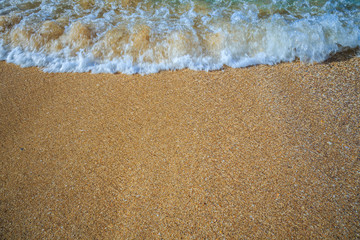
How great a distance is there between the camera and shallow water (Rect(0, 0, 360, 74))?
266 centimetres

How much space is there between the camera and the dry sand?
1.52m

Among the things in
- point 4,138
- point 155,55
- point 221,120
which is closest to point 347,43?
point 221,120

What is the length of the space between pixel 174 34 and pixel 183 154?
5.43ft

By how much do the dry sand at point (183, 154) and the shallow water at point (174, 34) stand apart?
8.9 inches

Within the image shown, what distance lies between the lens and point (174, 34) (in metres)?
2.81

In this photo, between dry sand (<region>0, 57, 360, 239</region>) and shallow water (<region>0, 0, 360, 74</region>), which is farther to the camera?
shallow water (<region>0, 0, 360, 74</region>)

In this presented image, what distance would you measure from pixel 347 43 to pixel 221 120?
6.75ft

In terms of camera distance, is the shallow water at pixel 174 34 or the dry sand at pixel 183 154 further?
the shallow water at pixel 174 34

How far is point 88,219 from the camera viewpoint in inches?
61.3

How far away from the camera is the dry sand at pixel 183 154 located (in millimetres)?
1524

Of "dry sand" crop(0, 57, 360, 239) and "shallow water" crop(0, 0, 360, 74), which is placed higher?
"shallow water" crop(0, 0, 360, 74)

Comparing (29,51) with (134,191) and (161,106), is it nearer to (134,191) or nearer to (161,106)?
(161,106)

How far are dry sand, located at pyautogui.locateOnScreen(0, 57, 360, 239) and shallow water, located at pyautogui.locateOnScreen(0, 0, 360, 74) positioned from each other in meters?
0.23

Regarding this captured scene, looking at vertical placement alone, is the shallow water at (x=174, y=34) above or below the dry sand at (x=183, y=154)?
above
